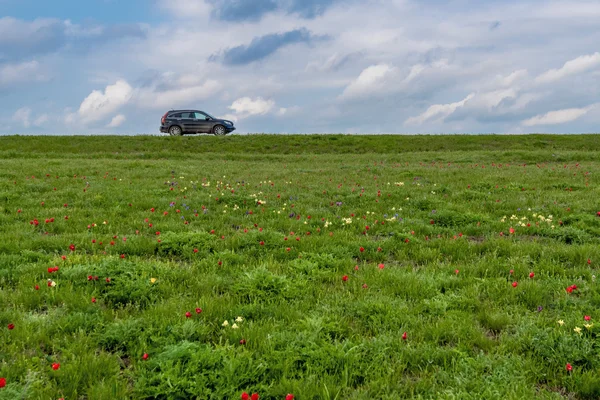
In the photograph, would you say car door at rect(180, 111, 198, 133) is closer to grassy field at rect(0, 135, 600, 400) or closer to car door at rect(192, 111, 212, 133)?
car door at rect(192, 111, 212, 133)

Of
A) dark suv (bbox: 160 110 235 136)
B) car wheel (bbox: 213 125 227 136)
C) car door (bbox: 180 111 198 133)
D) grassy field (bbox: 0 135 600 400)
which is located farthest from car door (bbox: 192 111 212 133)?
grassy field (bbox: 0 135 600 400)

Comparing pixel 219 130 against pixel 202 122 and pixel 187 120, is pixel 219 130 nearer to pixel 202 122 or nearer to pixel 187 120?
pixel 202 122

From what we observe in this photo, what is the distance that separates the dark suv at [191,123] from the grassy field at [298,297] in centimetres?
2895

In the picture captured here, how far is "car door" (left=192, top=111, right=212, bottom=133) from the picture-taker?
136 feet

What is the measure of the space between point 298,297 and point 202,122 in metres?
38.1

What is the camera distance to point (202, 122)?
137 ft

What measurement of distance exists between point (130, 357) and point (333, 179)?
49.4 feet

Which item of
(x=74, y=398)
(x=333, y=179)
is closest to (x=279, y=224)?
(x=74, y=398)

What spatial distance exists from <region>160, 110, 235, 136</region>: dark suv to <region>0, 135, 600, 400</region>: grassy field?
2895cm

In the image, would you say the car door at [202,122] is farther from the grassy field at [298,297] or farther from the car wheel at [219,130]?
the grassy field at [298,297]

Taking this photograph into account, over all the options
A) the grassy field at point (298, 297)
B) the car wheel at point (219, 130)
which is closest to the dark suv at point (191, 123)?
the car wheel at point (219, 130)

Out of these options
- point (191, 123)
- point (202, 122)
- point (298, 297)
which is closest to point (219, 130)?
point (202, 122)

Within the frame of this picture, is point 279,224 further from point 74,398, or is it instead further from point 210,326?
point 74,398

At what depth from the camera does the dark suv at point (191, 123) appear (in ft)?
136
